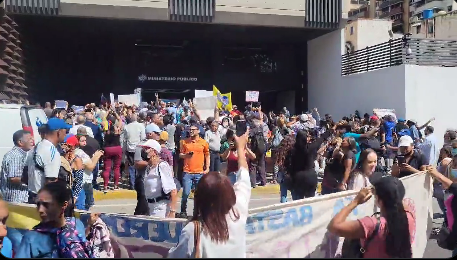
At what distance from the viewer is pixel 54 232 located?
336 centimetres

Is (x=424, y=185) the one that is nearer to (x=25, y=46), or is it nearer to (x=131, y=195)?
(x=131, y=195)

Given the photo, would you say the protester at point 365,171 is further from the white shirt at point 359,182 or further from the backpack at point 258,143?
the backpack at point 258,143

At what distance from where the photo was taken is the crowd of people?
3248 millimetres

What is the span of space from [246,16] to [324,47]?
5.31 m

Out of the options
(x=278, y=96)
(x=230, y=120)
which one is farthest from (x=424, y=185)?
(x=278, y=96)

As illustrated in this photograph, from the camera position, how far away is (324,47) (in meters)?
24.4

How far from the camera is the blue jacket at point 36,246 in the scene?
10.5 ft

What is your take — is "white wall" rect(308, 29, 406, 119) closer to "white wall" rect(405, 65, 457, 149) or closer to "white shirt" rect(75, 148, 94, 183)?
"white wall" rect(405, 65, 457, 149)

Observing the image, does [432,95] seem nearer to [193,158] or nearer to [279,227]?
[193,158]

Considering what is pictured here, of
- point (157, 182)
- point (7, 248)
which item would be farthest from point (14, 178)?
point (7, 248)

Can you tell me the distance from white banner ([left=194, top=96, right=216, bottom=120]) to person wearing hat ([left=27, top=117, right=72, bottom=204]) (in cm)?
911

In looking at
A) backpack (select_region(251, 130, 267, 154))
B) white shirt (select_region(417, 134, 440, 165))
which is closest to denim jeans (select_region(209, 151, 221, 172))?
backpack (select_region(251, 130, 267, 154))

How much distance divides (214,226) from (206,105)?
1181 cm

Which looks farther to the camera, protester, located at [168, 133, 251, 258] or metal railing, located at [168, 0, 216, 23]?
metal railing, located at [168, 0, 216, 23]
